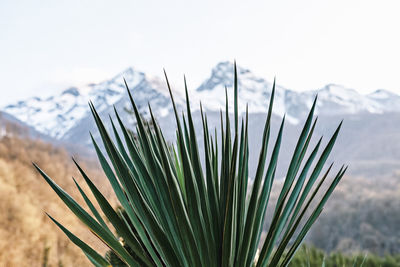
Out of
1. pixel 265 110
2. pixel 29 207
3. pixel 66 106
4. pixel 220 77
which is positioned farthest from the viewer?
pixel 220 77

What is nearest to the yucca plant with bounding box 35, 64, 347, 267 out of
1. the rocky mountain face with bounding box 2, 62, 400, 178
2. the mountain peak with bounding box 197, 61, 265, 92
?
the rocky mountain face with bounding box 2, 62, 400, 178

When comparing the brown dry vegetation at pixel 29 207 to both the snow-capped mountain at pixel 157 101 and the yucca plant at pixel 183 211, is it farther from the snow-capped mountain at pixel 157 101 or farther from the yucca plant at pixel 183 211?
the snow-capped mountain at pixel 157 101

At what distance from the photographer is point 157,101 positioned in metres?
48.5

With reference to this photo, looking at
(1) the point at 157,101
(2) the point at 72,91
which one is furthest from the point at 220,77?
(1) the point at 157,101

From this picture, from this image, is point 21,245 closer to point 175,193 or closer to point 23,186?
point 23,186

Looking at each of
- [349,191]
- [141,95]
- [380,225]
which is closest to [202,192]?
[380,225]

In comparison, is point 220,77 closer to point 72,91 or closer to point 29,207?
point 72,91

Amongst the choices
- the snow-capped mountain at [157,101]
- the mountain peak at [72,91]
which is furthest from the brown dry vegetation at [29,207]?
the mountain peak at [72,91]

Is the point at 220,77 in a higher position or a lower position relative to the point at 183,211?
lower

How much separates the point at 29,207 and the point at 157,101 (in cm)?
4091

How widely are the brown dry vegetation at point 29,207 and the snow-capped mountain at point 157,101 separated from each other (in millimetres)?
21365

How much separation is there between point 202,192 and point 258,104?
6304 centimetres

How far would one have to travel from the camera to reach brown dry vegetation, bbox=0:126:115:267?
6.60m

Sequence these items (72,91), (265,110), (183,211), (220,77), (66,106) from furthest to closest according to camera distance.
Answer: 1. (220,77)
2. (72,91)
3. (66,106)
4. (265,110)
5. (183,211)
